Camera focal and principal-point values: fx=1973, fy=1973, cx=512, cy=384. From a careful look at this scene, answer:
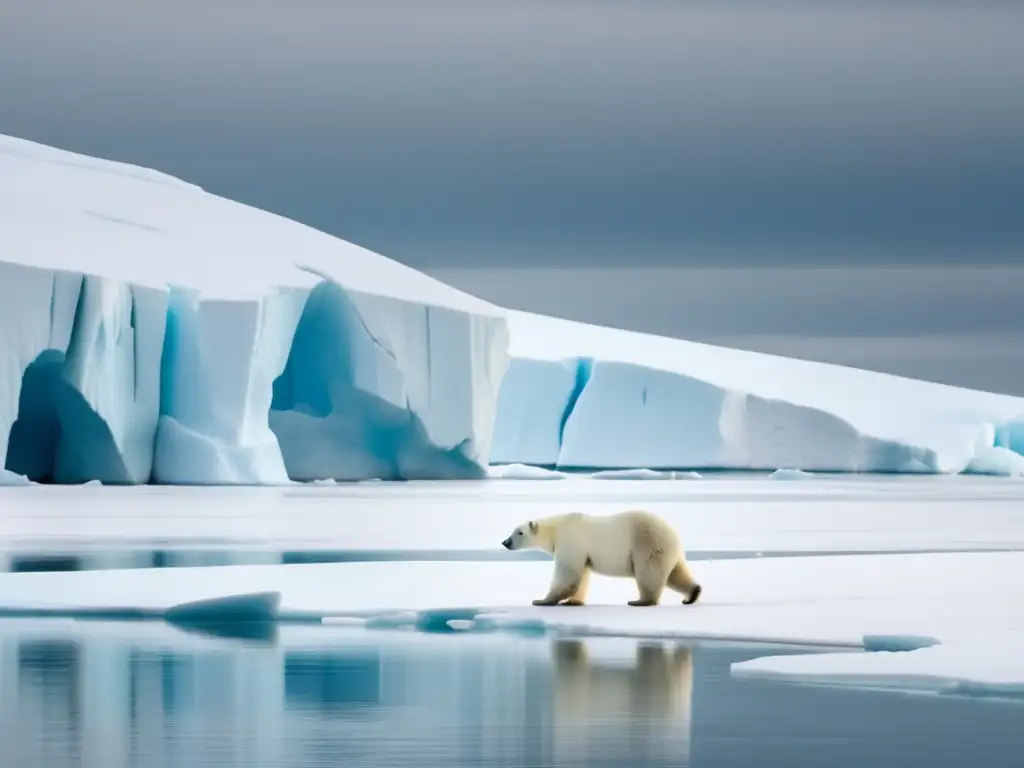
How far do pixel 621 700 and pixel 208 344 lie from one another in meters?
20.3

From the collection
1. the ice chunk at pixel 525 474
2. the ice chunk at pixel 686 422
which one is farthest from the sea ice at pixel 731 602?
the ice chunk at pixel 686 422

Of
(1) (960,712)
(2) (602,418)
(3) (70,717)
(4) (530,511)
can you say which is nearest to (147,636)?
(3) (70,717)

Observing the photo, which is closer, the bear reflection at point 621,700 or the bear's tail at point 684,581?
the bear reflection at point 621,700

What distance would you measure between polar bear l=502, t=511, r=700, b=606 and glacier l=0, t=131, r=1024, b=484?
50.6ft

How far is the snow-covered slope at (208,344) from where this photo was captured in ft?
78.1

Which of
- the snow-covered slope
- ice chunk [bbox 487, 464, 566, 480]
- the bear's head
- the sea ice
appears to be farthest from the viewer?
ice chunk [bbox 487, 464, 566, 480]

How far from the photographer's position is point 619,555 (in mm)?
8328

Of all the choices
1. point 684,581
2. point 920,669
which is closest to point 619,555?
point 684,581

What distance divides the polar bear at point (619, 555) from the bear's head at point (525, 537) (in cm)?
8

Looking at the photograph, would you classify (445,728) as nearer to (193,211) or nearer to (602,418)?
(193,211)

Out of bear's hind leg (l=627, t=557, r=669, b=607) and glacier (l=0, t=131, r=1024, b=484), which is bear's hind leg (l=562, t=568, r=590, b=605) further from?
glacier (l=0, t=131, r=1024, b=484)

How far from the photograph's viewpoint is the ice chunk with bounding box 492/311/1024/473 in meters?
40.3

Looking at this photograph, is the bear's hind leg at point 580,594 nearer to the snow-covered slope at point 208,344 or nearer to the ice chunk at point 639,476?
the snow-covered slope at point 208,344

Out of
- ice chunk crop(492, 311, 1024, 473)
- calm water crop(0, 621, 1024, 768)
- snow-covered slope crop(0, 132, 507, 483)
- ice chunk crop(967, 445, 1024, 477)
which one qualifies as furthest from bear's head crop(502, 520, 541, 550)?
ice chunk crop(967, 445, 1024, 477)
